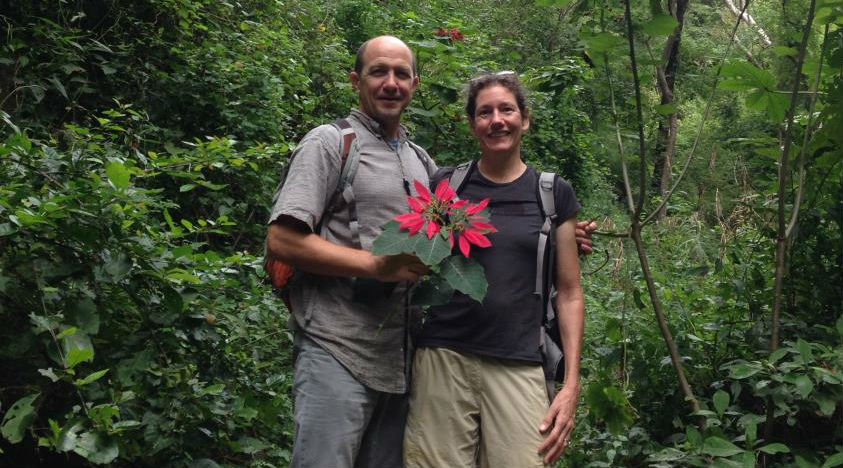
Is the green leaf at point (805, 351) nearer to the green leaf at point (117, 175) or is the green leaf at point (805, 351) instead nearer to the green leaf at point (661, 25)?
the green leaf at point (661, 25)

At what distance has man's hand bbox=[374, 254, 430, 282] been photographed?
2.10 m

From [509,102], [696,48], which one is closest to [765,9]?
[696,48]

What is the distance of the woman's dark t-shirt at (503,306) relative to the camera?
93.0 inches

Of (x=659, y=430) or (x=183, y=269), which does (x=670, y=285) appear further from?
(x=183, y=269)

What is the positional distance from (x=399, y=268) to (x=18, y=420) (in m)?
1.26

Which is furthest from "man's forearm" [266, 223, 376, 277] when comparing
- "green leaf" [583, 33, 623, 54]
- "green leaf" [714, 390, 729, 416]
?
"green leaf" [714, 390, 729, 416]

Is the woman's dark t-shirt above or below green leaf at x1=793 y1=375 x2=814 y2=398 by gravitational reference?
above

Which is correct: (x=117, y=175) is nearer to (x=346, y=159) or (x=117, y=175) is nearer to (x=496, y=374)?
(x=346, y=159)

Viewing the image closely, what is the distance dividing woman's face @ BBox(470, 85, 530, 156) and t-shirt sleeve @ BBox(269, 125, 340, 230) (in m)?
0.55

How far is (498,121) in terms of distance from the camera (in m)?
2.55

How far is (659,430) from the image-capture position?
12.2 feet

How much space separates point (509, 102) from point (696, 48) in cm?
1355

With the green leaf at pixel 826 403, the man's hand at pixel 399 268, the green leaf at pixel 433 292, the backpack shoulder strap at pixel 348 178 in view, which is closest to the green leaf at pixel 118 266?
the backpack shoulder strap at pixel 348 178

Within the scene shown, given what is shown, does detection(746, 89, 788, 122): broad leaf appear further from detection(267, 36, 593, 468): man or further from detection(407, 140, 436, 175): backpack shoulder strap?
detection(267, 36, 593, 468): man
